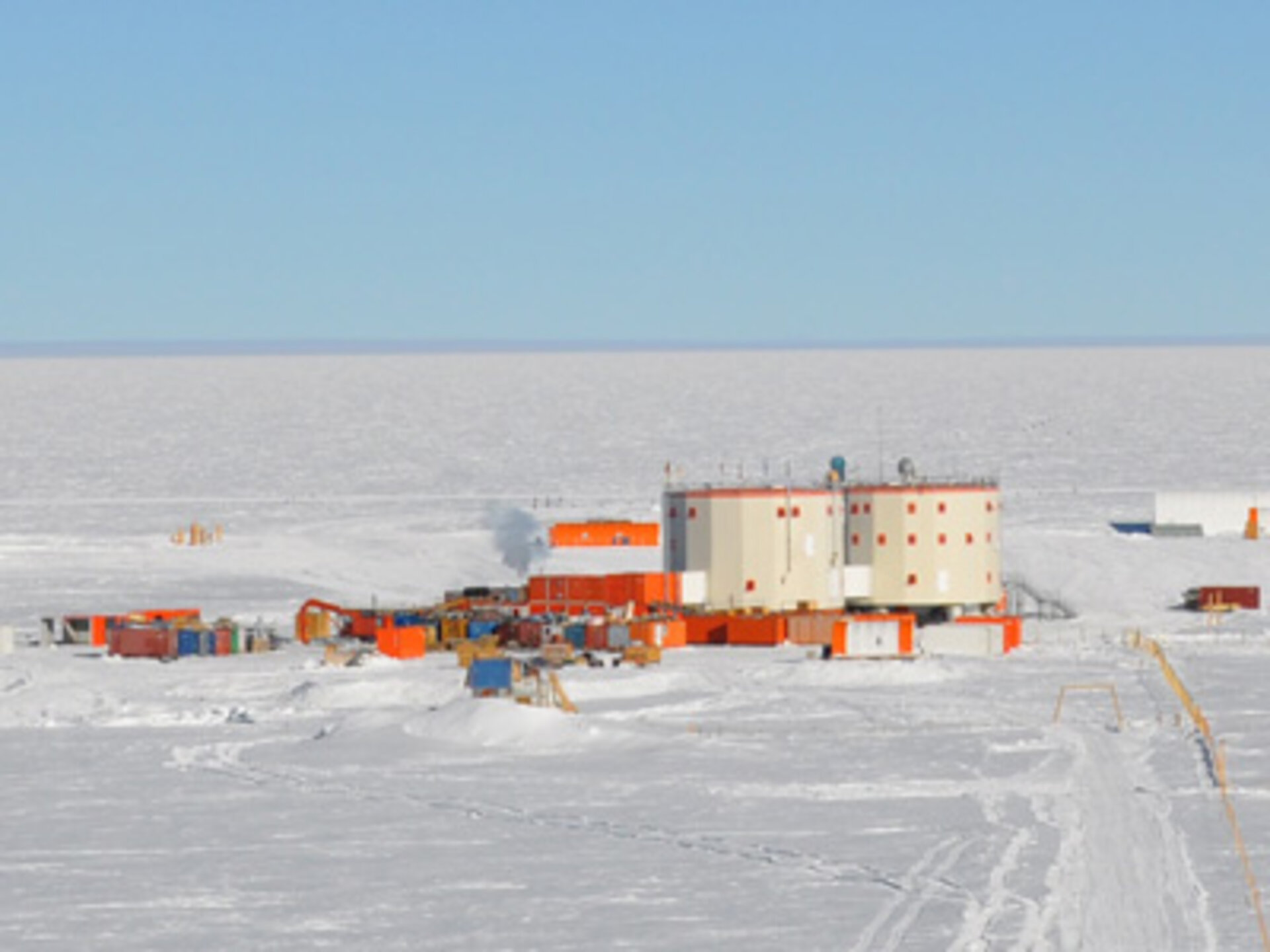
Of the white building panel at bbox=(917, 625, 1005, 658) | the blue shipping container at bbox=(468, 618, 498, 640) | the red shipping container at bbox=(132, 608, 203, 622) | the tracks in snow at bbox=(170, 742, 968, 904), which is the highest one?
the red shipping container at bbox=(132, 608, 203, 622)

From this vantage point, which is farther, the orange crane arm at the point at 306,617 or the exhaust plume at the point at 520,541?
the exhaust plume at the point at 520,541

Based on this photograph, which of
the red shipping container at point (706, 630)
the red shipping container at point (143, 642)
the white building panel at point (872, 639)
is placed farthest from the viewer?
the red shipping container at point (706, 630)

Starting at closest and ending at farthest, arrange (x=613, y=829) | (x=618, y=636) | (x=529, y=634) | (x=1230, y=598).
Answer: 1. (x=613, y=829)
2. (x=618, y=636)
3. (x=529, y=634)
4. (x=1230, y=598)

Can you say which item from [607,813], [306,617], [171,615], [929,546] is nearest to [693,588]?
[929,546]

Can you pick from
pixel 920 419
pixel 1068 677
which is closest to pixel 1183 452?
pixel 920 419

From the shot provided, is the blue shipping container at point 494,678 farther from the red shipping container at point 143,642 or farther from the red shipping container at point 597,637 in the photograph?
the red shipping container at point 143,642

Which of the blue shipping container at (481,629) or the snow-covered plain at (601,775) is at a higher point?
the blue shipping container at (481,629)

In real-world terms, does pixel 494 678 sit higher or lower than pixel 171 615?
lower

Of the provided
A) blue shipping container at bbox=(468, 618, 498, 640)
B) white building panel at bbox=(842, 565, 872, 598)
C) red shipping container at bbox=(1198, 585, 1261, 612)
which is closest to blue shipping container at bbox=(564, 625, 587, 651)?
blue shipping container at bbox=(468, 618, 498, 640)

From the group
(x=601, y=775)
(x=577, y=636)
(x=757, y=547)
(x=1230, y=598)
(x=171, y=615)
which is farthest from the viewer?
(x=1230, y=598)

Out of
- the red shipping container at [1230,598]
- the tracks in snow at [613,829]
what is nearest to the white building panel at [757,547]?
the red shipping container at [1230,598]

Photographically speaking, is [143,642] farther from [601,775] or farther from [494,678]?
[601,775]

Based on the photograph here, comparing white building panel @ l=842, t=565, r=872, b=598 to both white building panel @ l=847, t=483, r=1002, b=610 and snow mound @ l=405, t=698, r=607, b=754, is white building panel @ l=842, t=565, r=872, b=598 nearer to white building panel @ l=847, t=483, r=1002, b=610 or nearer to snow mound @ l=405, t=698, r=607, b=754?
white building panel @ l=847, t=483, r=1002, b=610

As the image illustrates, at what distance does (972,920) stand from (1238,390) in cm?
13935
